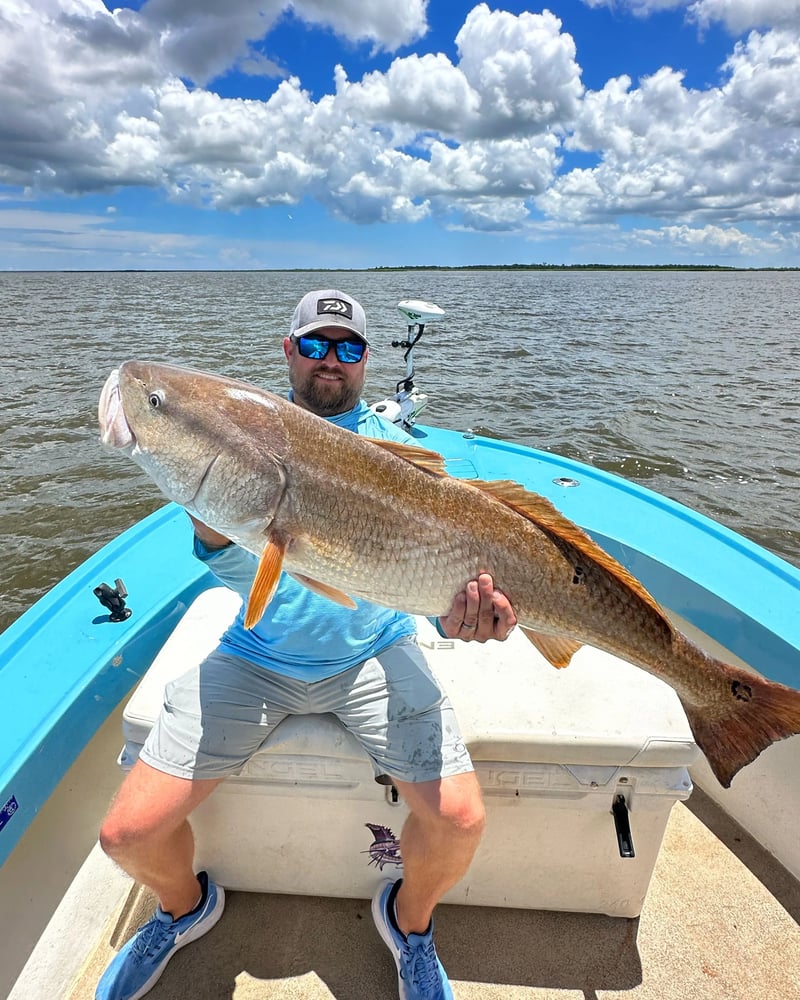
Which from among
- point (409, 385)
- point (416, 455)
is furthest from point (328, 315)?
point (409, 385)

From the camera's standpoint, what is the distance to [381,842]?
2568 mm

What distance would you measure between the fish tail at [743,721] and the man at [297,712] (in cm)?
78

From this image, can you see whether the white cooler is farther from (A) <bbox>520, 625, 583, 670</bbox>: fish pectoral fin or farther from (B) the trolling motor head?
(B) the trolling motor head

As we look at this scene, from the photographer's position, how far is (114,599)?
3025 millimetres

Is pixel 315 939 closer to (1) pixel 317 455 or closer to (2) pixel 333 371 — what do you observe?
(1) pixel 317 455

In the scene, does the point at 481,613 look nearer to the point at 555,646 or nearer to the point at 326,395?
the point at 555,646

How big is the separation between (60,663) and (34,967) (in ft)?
4.06

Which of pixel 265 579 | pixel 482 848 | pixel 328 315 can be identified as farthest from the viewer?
pixel 328 315

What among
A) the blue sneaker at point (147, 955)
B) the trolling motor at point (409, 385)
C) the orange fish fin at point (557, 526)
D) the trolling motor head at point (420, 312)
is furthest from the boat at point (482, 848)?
the trolling motor head at point (420, 312)

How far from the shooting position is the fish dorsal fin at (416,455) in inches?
85.4

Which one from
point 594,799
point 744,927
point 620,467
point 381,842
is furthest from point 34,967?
point 620,467

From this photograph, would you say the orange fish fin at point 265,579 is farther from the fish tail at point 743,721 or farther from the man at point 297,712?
the fish tail at point 743,721

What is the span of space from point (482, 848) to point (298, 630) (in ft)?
4.04

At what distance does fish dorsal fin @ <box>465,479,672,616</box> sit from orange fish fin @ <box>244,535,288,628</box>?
28.3 inches
